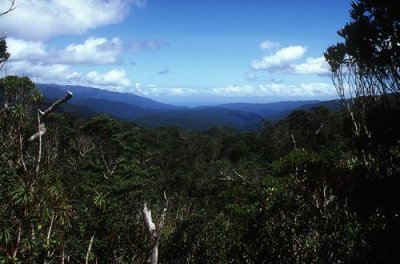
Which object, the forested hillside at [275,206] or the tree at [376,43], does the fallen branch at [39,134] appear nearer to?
the forested hillside at [275,206]

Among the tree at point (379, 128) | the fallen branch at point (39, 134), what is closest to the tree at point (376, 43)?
the tree at point (379, 128)

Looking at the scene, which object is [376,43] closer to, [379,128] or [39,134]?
[379,128]

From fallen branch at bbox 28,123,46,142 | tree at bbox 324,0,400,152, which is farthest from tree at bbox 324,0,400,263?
fallen branch at bbox 28,123,46,142

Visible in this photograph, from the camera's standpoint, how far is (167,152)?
68.8 m

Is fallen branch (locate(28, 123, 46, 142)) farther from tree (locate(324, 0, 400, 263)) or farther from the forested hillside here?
tree (locate(324, 0, 400, 263))

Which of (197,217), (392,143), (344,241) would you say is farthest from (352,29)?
(197,217)

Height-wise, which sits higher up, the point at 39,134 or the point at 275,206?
the point at 39,134

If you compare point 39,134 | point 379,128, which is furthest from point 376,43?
point 39,134

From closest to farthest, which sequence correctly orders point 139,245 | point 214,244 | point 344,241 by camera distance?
1. point 344,241
2. point 139,245
3. point 214,244

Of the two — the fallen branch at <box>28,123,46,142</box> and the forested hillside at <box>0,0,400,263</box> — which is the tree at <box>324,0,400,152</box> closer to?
the forested hillside at <box>0,0,400,263</box>

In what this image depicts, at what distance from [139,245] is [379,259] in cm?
670

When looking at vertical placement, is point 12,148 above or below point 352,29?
below

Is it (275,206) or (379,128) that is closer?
(379,128)

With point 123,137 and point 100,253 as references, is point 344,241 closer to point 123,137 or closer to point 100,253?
point 100,253
